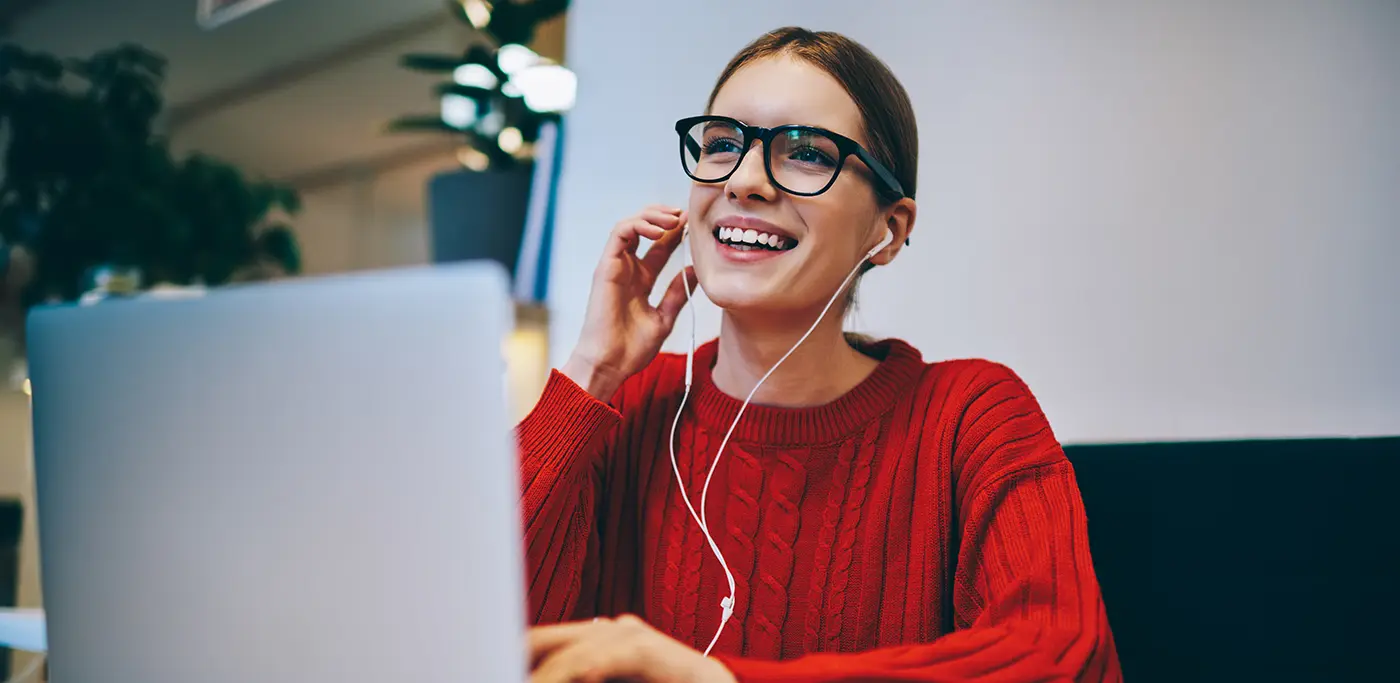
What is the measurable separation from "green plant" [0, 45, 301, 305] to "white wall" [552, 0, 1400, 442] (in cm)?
192

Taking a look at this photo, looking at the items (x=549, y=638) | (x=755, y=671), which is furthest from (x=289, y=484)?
(x=755, y=671)

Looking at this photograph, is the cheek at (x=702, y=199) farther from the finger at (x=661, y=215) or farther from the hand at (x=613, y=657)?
the hand at (x=613, y=657)

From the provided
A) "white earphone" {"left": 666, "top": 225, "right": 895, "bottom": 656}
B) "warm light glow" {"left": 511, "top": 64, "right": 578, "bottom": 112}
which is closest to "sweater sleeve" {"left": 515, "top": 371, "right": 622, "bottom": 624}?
"white earphone" {"left": 666, "top": 225, "right": 895, "bottom": 656}

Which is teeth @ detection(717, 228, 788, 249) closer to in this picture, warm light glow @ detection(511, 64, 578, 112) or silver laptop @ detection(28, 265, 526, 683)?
silver laptop @ detection(28, 265, 526, 683)

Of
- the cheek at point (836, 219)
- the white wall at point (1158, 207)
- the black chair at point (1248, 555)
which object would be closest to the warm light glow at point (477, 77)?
the white wall at point (1158, 207)

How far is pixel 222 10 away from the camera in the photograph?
8.56 feet

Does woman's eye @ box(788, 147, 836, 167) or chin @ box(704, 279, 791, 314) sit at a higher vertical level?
woman's eye @ box(788, 147, 836, 167)

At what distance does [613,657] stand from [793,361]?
18.8 inches

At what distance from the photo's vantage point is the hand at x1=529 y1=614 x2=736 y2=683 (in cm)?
54

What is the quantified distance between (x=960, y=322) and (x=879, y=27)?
37 cm

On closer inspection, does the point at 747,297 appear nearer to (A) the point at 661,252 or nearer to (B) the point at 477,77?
(A) the point at 661,252

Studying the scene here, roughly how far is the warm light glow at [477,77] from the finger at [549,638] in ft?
4.03

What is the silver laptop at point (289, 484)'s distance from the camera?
0.45 m

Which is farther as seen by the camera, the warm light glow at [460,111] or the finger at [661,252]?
the warm light glow at [460,111]
